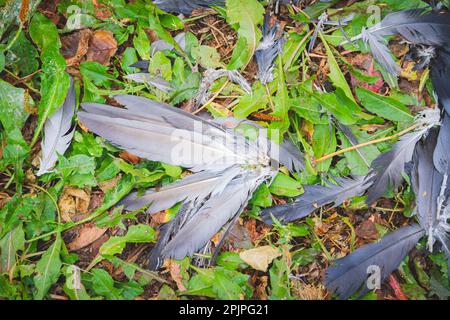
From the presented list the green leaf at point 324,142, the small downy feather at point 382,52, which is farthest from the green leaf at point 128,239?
the small downy feather at point 382,52

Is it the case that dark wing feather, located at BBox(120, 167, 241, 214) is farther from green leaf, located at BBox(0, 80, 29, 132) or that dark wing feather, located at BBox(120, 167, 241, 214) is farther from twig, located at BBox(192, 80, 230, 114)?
green leaf, located at BBox(0, 80, 29, 132)

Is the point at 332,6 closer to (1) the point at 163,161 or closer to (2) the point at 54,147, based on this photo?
(1) the point at 163,161

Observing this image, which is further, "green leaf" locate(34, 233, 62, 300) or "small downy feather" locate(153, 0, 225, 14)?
"small downy feather" locate(153, 0, 225, 14)

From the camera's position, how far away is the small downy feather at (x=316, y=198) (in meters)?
1.63

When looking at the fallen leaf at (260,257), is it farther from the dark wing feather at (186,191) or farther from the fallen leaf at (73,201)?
the fallen leaf at (73,201)

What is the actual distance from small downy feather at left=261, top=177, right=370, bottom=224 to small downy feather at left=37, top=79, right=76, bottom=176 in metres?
0.83

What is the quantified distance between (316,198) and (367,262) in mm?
290

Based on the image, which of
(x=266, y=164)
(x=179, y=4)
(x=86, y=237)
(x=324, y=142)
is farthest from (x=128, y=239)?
(x=179, y=4)

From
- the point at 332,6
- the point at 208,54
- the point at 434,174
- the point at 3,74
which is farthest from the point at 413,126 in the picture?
the point at 3,74

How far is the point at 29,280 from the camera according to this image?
1646 mm

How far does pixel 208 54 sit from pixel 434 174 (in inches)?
37.9

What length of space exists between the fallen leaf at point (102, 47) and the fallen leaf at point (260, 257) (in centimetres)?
93

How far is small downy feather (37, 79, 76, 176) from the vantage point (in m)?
1.68

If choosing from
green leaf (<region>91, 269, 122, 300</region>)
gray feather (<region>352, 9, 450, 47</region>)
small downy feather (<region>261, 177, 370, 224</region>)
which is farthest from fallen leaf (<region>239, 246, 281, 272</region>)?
gray feather (<region>352, 9, 450, 47</region>)
